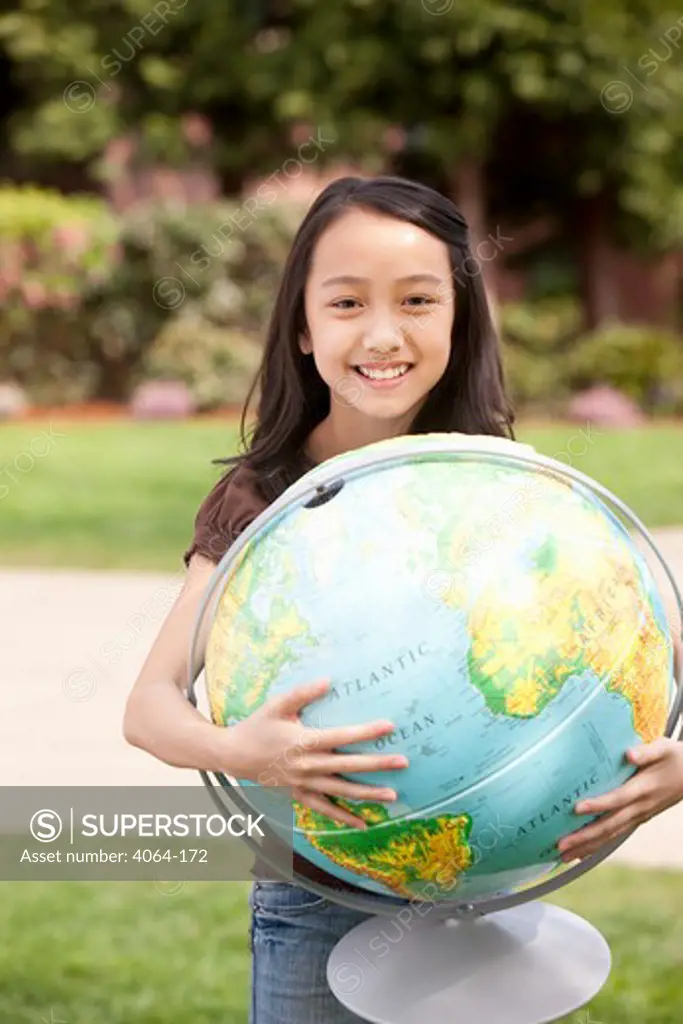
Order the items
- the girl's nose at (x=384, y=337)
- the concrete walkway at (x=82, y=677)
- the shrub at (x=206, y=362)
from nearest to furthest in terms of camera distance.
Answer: the girl's nose at (x=384, y=337)
the concrete walkway at (x=82, y=677)
the shrub at (x=206, y=362)

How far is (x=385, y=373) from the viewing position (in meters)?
2.53

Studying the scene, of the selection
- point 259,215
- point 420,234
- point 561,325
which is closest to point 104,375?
point 259,215

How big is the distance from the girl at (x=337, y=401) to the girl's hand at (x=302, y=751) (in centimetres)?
6

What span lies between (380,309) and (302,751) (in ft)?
2.43

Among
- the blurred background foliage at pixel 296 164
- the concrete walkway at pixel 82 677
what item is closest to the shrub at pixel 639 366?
the blurred background foliage at pixel 296 164

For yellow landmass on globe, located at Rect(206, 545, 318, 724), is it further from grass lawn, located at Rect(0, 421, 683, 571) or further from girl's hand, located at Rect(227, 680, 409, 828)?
grass lawn, located at Rect(0, 421, 683, 571)

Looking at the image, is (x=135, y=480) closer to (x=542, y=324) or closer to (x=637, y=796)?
(x=542, y=324)

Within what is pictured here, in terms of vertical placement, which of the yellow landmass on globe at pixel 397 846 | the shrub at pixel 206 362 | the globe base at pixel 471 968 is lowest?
the shrub at pixel 206 362

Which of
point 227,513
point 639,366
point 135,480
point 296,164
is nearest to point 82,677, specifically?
point 227,513

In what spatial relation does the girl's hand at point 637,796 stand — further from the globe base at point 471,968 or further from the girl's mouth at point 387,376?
the girl's mouth at point 387,376

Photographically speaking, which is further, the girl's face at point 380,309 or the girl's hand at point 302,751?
the girl's face at point 380,309

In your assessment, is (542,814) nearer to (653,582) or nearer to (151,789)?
(653,582)

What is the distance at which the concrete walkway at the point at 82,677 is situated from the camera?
564cm

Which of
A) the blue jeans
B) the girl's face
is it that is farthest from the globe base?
the girl's face
